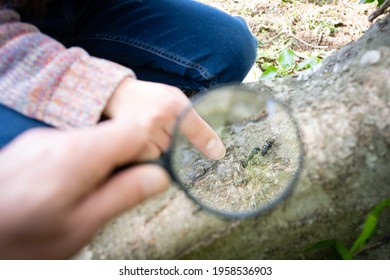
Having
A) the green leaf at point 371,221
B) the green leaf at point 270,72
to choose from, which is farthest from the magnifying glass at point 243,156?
the green leaf at point 270,72

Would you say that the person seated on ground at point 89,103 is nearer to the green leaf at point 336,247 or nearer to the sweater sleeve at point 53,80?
the sweater sleeve at point 53,80

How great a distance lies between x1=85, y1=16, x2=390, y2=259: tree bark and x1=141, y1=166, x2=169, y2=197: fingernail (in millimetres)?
240

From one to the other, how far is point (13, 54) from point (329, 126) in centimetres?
104

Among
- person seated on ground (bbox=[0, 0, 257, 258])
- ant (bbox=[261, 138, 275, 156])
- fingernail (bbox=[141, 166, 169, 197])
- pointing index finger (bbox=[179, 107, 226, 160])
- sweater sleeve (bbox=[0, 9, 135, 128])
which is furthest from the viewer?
ant (bbox=[261, 138, 275, 156])

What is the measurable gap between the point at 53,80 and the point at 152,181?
0.47 metres

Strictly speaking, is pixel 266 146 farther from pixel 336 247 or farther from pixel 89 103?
pixel 89 103

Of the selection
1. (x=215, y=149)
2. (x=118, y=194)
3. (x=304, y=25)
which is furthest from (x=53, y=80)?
(x=304, y=25)

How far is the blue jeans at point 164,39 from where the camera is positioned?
190cm

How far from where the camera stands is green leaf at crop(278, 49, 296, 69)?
9.55 feet

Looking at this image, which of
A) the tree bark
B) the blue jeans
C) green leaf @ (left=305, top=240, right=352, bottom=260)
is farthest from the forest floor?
green leaf @ (left=305, top=240, right=352, bottom=260)

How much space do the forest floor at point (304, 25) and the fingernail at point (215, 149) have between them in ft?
5.29

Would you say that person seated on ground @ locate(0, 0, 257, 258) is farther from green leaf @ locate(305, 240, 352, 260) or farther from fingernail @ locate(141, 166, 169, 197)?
green leaf @ locate(305, 240, 352, 260)

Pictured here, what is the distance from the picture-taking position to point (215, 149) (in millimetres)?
1534

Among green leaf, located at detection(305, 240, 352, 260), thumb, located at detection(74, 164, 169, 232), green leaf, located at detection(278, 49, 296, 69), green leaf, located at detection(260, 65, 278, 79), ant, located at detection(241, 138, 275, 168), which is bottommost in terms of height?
green leaf, located at detection(260, 65, 278, 79)
